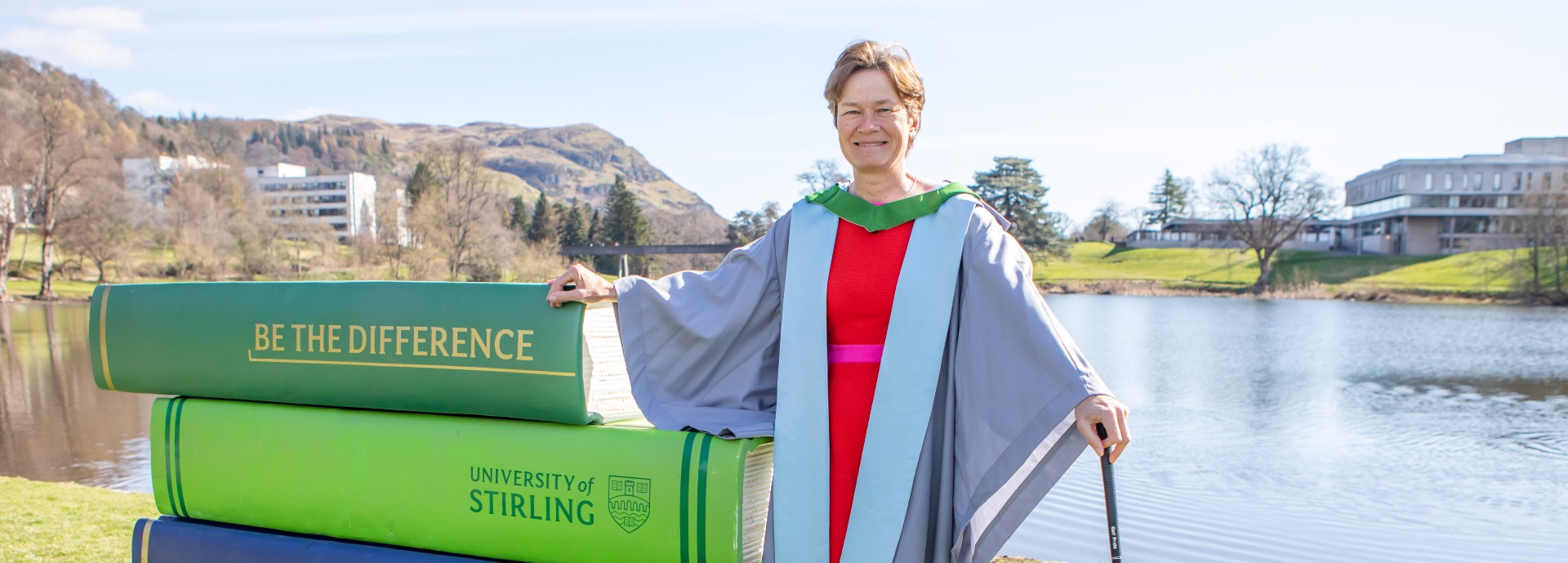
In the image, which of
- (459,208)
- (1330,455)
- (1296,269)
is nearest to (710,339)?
(1330,455)

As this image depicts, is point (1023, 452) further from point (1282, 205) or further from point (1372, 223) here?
point (1372, 223)

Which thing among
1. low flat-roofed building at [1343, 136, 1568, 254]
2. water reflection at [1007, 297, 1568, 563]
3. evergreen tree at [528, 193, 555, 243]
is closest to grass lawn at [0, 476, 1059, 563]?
water reflection at [1007, 297, 1568, 563]

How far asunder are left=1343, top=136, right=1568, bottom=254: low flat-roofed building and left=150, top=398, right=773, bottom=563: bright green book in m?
64.8

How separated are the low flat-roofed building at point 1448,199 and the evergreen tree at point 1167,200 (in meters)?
13.8

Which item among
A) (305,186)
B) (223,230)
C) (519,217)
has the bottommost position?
(223,230)

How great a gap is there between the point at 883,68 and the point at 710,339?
2.77 ft

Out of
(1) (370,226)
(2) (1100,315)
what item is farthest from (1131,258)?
(1) (370,226)

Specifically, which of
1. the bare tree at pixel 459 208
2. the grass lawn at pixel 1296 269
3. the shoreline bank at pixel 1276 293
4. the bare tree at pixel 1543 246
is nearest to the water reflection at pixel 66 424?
the bare tree at pixel 459 208

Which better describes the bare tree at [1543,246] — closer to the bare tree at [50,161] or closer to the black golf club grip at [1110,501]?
the black golf club grip at [1110,501]

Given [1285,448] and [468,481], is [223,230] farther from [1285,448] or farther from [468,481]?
[468,481]

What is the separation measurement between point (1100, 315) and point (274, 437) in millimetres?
32458

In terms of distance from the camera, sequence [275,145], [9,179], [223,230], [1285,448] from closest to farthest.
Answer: [1285,448], [9,179], [223,230], [275,145]

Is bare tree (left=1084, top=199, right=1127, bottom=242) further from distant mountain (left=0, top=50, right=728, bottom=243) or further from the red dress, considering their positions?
the red dress

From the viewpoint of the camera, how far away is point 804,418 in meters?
2.53
